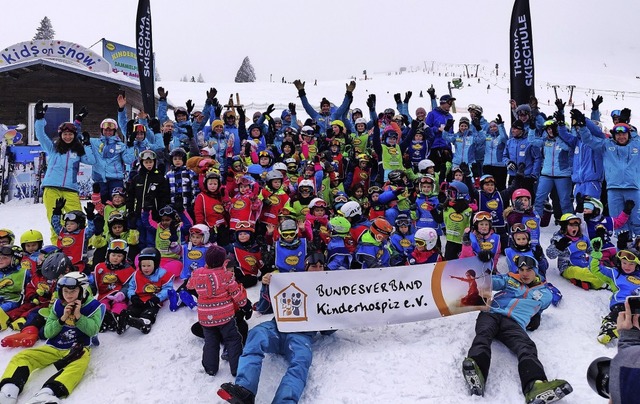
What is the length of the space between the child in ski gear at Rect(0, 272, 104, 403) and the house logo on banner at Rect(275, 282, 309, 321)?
6.71 ft

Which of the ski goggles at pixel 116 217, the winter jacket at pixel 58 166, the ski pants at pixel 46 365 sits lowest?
the ski pants at pixel 46 365

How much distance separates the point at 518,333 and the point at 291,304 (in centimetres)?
245

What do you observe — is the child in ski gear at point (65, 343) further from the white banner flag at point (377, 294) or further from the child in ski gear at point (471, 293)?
the child in ski gear at point (471, 293)

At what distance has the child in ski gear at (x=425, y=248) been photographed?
5.90 metres

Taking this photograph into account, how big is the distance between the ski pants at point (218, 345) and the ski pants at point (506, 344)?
2.36 m

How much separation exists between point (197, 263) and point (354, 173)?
3.99 m

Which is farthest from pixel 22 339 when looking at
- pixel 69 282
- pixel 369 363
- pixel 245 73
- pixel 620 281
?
pixel 245 73

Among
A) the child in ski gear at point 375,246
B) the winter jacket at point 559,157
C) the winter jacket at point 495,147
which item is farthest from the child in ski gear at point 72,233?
the winter jacket at point 559,157

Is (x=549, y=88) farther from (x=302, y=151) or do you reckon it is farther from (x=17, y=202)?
(x=17, y=202)

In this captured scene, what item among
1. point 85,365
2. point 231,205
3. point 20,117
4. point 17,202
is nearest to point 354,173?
point 231,205

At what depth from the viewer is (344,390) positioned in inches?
162

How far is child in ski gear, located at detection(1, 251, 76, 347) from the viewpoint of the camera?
4902 millimetres

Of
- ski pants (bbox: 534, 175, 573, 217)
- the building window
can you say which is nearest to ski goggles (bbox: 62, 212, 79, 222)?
ski pants (bbox: 534, 175, 573, 217)

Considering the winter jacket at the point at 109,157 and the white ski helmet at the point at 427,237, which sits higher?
the winter jacket at the point at 109,157
